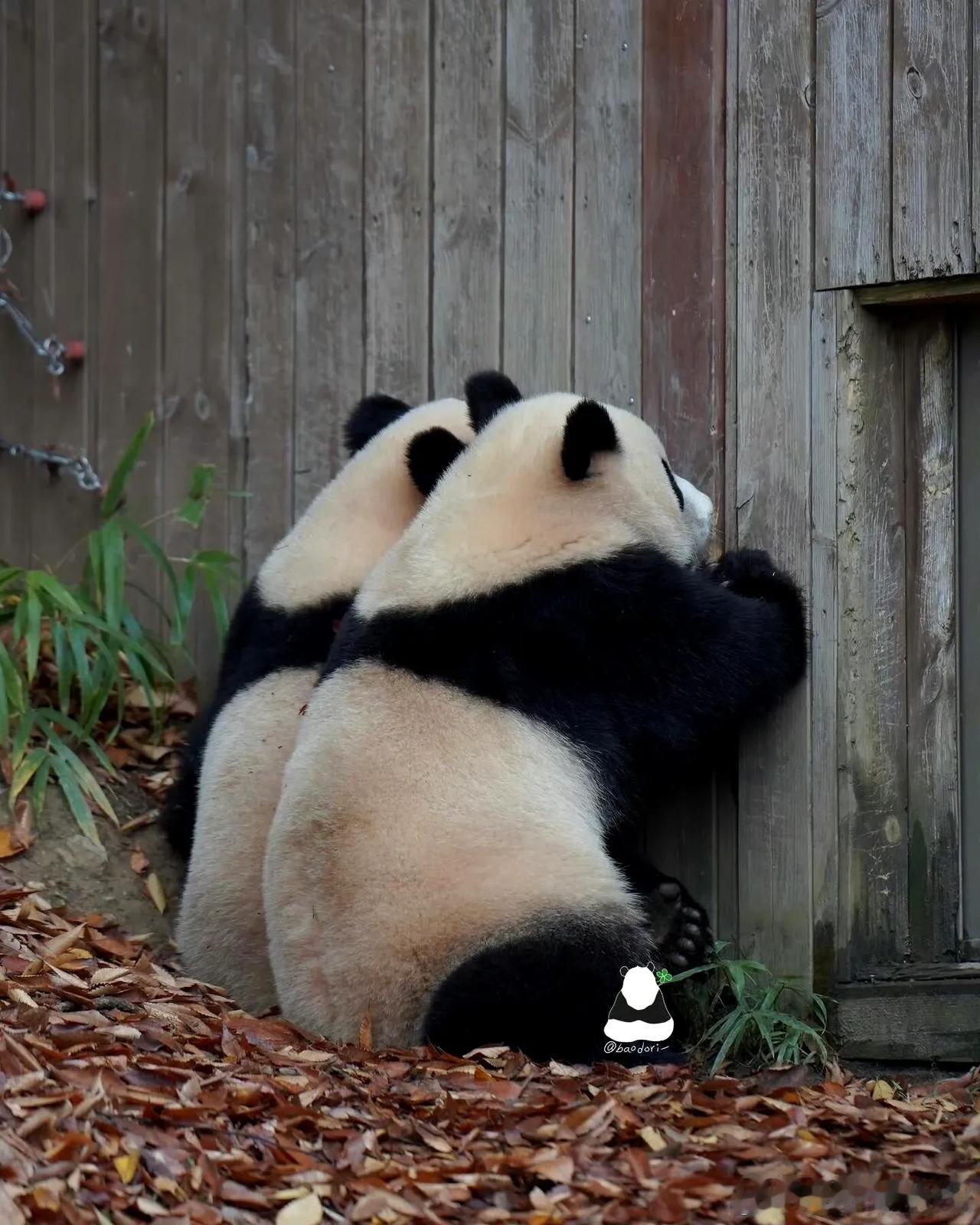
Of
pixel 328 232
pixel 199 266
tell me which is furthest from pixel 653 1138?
pixel 199 266

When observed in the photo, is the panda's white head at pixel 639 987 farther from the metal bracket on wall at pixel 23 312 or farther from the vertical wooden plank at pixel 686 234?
the metal bracket on wall at pixel 23 312

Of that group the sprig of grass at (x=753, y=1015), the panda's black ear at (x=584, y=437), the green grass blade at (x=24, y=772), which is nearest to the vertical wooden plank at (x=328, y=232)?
the green grass blade at (x=24, y=772)

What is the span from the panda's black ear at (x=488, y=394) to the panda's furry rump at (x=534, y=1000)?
5.26ft

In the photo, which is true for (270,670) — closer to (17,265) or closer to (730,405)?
(730,405)

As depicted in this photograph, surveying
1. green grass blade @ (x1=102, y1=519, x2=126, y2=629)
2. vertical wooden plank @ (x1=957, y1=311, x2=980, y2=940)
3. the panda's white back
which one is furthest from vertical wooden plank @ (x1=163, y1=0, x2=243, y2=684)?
vertical wooden plank @ (x1=957, y1=311, x2=980, y2=940)

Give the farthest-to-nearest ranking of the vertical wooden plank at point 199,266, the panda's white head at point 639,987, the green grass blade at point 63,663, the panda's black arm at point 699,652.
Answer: the vertical wooden plank at point 199,266, the green grass blade at point 63,663, the panda's black arm at point 699,652, the panda's white head at point 639,987

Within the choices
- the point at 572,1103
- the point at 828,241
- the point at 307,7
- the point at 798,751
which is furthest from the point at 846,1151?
the point at 307,7

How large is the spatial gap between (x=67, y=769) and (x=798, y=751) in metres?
2.48

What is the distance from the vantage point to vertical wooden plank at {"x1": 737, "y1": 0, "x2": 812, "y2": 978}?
4414 millimetres

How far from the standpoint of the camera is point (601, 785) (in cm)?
422

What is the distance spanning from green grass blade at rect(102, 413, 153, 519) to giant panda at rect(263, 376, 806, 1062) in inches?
70.9

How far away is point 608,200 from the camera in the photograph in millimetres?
4844

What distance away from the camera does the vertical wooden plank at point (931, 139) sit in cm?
410

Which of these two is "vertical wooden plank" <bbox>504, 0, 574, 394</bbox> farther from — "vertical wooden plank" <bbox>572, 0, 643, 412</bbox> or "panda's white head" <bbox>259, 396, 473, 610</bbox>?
"panda's white head" <bbox>259, 396, 473, 610</bbox>
